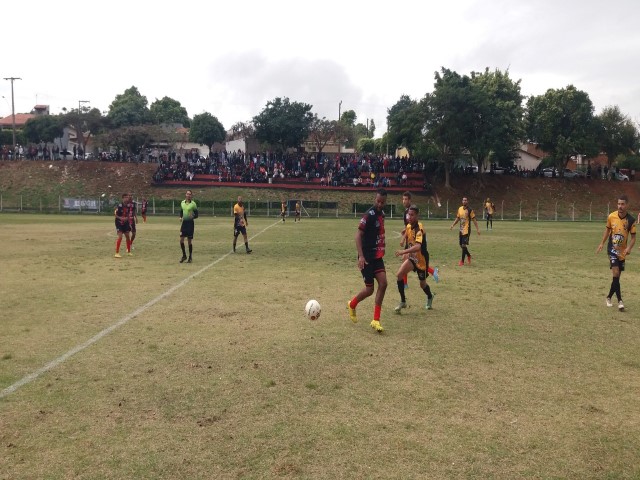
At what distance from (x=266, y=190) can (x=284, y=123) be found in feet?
53.0

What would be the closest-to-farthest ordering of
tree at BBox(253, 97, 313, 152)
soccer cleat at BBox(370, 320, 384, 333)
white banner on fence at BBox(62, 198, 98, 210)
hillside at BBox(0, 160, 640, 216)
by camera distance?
soccer cleat at BBox(370, 320, 384, 333) < white banner on fence at BBox(62, 198, 98, 210) < hillside at BBox(0, 160, 640, 216) < tree at BBox(253, 97, 313, 152)

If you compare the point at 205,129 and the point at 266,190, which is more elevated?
the point at 205,129

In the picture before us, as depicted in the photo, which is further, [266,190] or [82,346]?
[266,190]

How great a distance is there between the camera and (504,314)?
10.7 meters

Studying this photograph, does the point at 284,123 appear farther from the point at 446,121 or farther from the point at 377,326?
the point at 377,326

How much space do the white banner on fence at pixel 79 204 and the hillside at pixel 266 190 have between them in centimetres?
305

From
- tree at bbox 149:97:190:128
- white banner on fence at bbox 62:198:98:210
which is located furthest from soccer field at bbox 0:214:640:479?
tree at bbox 149:97:190:128

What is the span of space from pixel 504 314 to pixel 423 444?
6190 mm

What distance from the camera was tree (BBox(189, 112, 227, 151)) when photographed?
9088 cm

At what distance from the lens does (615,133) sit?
72.9 m

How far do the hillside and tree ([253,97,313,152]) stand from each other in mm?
15645

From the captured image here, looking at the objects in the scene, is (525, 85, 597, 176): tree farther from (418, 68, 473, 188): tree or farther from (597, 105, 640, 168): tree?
(418, 68, 473, 188): tree

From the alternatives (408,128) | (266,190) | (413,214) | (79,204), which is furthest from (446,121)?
(413,214)

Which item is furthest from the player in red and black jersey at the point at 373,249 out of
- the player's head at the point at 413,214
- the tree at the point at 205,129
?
the tree at the point at 205,129
